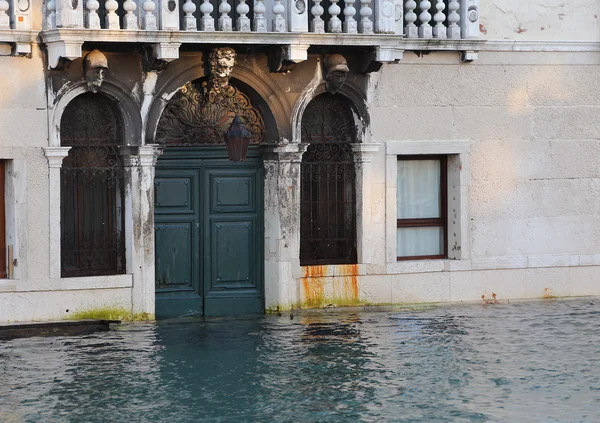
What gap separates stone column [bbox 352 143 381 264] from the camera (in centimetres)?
1577

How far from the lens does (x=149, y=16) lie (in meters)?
14.3

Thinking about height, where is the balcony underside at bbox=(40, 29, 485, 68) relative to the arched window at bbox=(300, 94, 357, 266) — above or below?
above

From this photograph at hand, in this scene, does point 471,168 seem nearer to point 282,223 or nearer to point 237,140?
point 282,223

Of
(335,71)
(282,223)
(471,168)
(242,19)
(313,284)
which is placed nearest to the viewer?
(242,19)

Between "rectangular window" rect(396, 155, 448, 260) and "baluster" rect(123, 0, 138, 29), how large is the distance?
363cm

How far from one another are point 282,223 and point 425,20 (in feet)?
8.92

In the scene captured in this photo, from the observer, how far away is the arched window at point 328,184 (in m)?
15.8

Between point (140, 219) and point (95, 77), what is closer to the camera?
point (95, 77)

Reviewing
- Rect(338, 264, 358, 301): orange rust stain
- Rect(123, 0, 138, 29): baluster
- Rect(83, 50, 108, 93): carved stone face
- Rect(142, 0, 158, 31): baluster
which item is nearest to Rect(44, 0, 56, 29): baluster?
Rect(83, 50, 108, 93): carved stone face

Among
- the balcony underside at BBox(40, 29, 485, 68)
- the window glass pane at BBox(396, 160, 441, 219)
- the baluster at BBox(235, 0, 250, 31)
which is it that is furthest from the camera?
the window glass pane at BBox(396, 160, 441, 219)

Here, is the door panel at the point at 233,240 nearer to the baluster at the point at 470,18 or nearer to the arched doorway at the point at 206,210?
the arched doorway at the point at 206,210

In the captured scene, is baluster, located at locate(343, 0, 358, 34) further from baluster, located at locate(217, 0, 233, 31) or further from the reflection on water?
the reflection on water

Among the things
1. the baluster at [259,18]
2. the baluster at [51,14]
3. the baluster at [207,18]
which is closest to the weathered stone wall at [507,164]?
the baluster at [259,18]

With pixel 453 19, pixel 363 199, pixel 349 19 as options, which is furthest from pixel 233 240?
pixel 453 19
